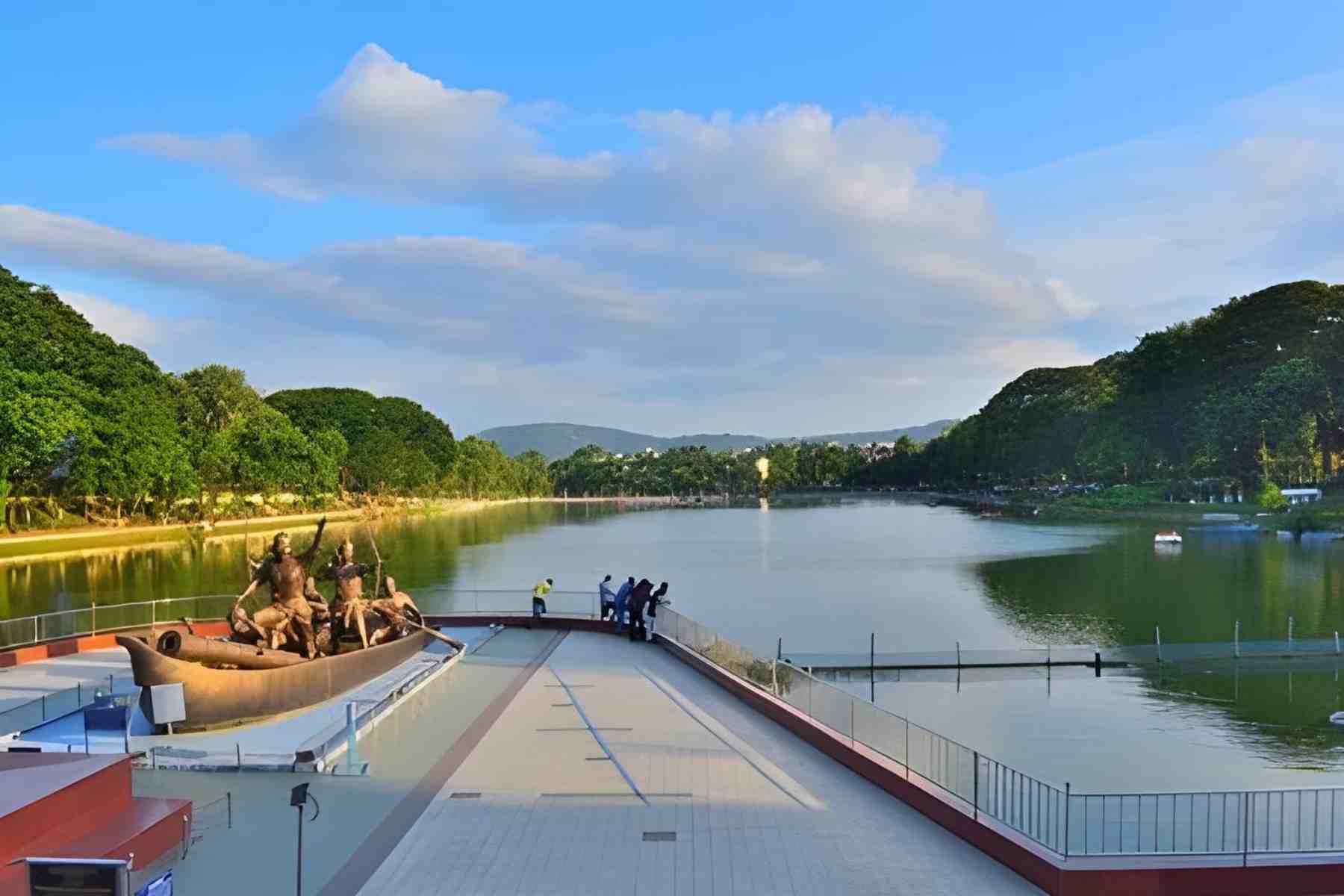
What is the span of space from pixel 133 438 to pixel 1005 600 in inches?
2281

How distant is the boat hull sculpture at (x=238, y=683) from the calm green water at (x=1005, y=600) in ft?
34.2

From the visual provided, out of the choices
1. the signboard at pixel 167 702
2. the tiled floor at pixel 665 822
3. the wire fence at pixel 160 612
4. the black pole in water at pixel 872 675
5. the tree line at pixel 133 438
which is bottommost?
the black pole in water at pixel 872 675

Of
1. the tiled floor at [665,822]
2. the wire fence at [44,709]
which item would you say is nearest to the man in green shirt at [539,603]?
the tiled floor at [665,822]

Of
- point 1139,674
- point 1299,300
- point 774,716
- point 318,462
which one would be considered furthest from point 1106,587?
point 318,462

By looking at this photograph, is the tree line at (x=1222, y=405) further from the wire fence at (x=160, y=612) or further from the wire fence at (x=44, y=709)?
the wire fence at (x=44, y=709)

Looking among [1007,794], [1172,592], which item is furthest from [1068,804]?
[1172,592]

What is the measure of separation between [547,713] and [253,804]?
595 centimetres

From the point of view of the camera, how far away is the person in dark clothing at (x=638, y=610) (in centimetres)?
2533

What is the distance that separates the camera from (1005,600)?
48594 mm

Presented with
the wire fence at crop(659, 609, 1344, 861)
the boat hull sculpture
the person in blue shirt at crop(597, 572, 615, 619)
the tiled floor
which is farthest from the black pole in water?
the boat hull sculpture

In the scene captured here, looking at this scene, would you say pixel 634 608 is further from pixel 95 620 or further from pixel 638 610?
pixel 95 620

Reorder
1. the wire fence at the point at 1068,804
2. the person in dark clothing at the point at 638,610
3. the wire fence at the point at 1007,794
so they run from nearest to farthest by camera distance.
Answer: the wire fence at the point at 1068,804 < the wire fence at the point at 1007,794 < the person in dark clothing at the point at 638,610


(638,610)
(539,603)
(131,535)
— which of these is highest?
(638,610)

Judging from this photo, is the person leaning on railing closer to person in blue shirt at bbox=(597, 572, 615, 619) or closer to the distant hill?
person in blue shirt at bbox=(597, 572, 615, 619)
